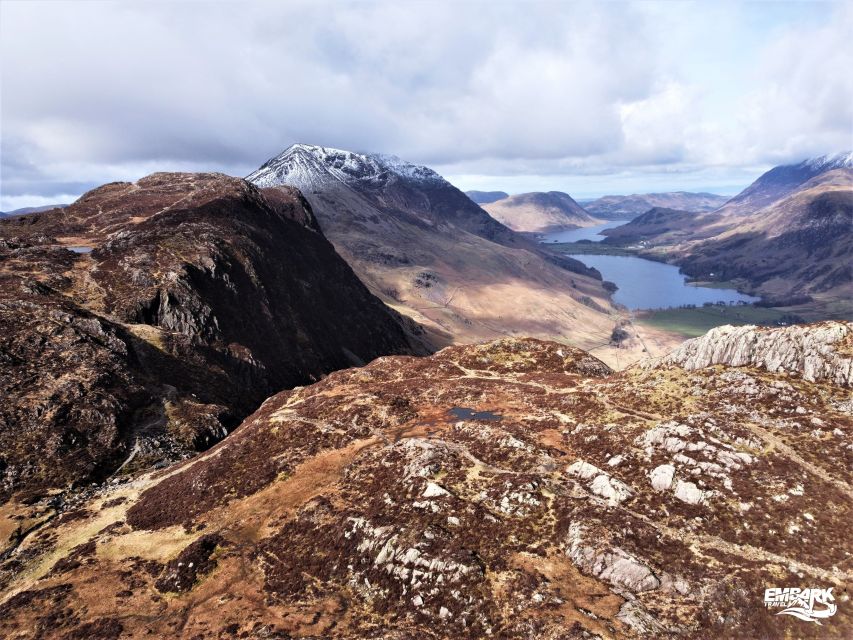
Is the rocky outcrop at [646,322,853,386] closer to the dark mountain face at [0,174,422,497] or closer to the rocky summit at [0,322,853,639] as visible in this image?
the rocky summit at [0,322,853,639]

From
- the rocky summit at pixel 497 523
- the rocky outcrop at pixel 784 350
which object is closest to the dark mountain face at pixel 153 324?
the rocky summit at pixel 497 523

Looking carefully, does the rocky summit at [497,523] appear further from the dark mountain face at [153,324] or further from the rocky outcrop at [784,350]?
the dark mountain face at [153,324]

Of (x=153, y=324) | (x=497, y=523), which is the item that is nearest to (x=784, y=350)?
(x=497, y=523)

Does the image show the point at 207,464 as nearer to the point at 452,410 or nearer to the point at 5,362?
the point at 452,410

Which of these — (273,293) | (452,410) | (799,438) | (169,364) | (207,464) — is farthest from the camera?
(273,293)

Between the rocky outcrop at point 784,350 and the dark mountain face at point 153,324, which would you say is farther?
the dark mountain face at point 153,324

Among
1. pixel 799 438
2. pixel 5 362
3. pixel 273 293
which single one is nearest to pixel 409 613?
pixel 799 438
